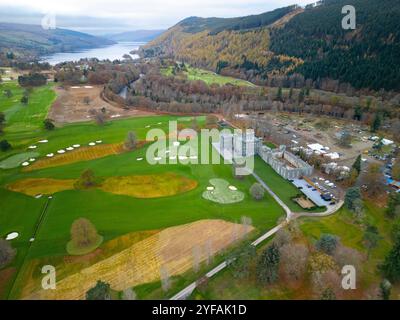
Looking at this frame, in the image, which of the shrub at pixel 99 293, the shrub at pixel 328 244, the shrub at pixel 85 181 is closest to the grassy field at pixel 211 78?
the shrub at pixel 85 181

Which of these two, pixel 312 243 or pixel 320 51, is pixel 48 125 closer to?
pixel 312 243

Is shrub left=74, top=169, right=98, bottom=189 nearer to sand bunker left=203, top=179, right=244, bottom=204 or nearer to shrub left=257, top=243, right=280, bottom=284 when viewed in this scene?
sand bunker left=203, top=179, right=244, bottom=204

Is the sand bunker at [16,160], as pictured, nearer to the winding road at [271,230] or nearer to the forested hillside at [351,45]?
the winding road at [271,230]

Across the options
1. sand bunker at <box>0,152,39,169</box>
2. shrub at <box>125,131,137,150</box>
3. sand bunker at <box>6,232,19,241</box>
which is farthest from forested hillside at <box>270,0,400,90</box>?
sand bunker at <box>6,232,19,241</box>

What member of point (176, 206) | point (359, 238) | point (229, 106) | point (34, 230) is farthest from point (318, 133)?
point (34, 230)

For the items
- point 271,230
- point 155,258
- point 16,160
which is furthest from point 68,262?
point 16,160

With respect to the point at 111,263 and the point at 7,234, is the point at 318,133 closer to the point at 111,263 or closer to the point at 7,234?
the point at 111,263
